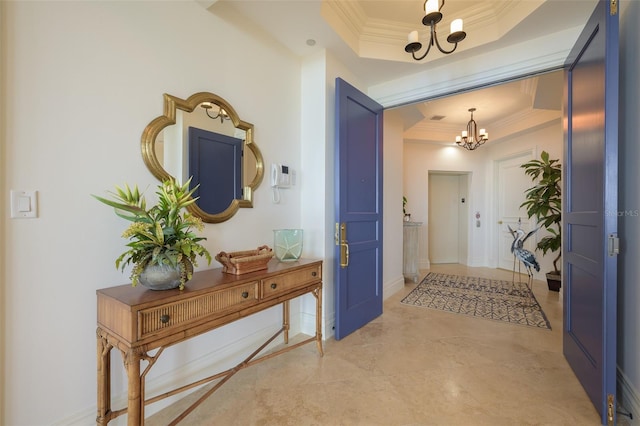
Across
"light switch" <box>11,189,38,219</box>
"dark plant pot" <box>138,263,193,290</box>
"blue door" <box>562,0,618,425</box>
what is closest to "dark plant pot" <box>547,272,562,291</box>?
"blue door" <box>562,0,618,425</box>

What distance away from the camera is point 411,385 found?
1914mm

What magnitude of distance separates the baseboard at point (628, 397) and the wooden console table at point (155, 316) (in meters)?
2.17

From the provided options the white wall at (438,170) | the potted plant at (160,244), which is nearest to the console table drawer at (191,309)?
the potted plant at (160,244)

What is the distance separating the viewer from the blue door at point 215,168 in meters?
1.90

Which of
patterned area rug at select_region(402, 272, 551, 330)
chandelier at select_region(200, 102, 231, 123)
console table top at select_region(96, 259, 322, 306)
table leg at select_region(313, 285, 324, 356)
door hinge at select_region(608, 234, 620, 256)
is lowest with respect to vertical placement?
patterned area rug at select_region(402, 272, 551, 330)

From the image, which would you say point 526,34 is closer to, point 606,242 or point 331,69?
point 331,69

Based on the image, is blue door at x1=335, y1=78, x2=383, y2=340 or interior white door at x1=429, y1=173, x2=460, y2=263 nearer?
blue door at x1=335, y1=78, x2=383, y2=340

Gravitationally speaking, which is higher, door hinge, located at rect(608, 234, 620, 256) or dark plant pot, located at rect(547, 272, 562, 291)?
door hinge, located at rect(608, 234, 620, 256)

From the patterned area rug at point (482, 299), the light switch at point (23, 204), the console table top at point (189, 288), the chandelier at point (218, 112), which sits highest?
the chandelier at point (218, 112)

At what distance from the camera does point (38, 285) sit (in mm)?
1276

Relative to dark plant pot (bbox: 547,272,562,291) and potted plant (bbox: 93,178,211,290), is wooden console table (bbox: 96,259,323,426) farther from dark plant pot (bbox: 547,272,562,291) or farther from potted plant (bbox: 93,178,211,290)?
dark plant pot (bbox: 547,272,562,291)

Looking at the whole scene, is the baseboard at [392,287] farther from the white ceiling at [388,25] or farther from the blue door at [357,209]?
the white ceiling at [388,25]

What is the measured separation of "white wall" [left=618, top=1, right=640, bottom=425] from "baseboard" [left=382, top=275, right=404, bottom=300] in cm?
234

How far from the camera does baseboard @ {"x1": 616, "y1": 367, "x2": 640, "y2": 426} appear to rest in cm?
152
